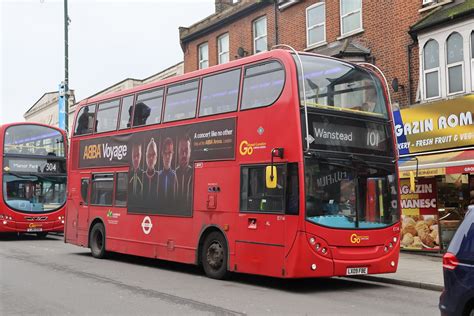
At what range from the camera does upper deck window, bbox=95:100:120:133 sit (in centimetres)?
1480

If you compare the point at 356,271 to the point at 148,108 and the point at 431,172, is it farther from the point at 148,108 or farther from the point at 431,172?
the point at 148,108

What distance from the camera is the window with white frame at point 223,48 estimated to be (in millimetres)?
24906

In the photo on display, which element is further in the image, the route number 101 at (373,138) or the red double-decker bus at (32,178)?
the red double-decker bus at (32,178)

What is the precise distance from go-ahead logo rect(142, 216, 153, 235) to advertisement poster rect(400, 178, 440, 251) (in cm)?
723

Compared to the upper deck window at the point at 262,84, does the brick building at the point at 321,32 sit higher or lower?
higher

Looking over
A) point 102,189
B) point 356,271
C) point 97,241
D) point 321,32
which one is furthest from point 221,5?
point 356,271

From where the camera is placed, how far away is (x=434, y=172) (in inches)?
548

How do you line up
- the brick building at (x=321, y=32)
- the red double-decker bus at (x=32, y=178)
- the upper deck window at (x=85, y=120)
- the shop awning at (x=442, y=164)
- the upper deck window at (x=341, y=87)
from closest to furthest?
the upper deck window at (x=341, y=87) < the shop awning at (x=442, y=164) < the upper deck window at (x=85, y=120) < the brick building at (x=321, y=32) < the red double-decker bus at (x=32, y=178)

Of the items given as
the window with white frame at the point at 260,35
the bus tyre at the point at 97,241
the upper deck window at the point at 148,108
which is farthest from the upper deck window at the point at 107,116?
the window with white frame at the point at 260,35

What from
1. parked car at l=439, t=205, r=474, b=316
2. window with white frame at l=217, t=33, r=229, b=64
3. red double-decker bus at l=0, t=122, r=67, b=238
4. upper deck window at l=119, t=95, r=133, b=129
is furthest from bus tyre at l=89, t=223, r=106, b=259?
window with white frame at l=217, t=33, r=229, b=64

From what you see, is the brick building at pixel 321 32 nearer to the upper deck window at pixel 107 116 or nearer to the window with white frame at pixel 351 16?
the window with white frame at pixel 351 16

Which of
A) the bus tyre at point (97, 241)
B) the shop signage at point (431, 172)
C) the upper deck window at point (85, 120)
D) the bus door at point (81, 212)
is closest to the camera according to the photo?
the shop signage at point (431, 172)

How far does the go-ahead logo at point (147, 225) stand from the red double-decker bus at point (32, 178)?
9896mm

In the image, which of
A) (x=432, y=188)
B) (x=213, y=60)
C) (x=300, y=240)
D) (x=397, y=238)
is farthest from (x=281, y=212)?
(x=213, y=60)
